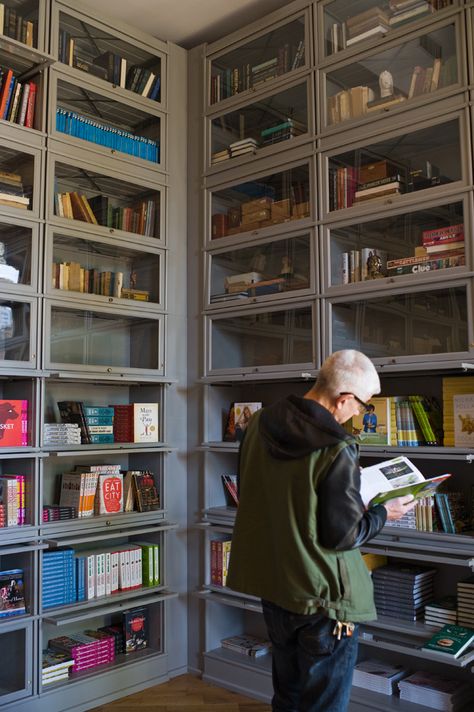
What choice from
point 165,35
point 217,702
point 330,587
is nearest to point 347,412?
point 330,587

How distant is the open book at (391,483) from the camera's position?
2152 mm

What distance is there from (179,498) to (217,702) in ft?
3.58

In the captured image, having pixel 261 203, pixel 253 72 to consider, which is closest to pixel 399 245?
pixel 261 203

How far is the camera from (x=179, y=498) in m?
4.07

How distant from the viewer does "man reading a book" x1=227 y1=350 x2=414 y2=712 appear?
1.91 m

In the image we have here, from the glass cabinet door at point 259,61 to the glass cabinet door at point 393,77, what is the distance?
0.31 meters

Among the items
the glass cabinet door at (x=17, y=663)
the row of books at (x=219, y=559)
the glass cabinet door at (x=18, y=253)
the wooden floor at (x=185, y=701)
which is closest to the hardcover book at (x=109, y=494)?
the row of books at (x=219, y=559)

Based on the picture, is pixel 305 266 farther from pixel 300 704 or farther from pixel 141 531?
pixel 300 704

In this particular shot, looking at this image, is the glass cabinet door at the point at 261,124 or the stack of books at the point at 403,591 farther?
the glass cabinet door at the point at 261,124

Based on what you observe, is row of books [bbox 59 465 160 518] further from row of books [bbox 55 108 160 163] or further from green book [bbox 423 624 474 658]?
row of books [bbox 55 108 160 163]

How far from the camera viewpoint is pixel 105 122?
154 inches

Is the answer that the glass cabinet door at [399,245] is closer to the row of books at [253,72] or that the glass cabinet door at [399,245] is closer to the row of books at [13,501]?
the row of books at [253,72]

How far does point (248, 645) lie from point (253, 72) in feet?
10.5

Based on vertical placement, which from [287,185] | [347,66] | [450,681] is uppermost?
[347,66]
